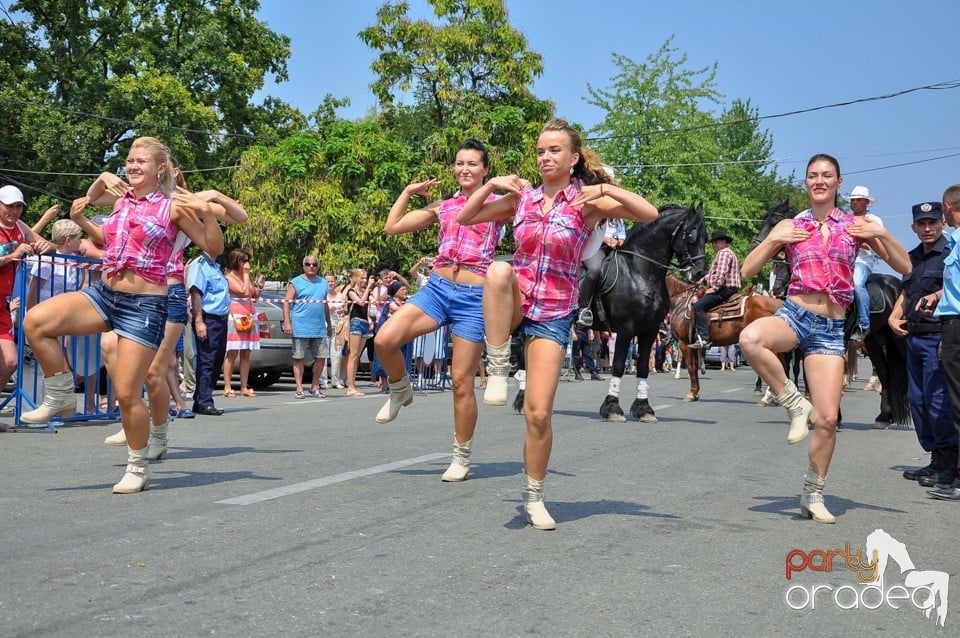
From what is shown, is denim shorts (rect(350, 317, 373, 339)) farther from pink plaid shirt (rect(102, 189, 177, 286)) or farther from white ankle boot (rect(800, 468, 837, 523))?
white ankle boot (rect(800, 468, 837, 523))

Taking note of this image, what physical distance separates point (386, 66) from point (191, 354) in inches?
958

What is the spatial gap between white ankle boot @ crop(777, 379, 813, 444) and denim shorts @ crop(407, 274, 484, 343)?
2.03 meters

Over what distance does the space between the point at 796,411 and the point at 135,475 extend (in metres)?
3.98

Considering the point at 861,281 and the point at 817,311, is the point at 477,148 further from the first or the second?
the point at 861,281

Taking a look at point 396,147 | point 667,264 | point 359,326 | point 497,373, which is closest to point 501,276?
point 497,373

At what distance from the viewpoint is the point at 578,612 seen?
4281 millimetres

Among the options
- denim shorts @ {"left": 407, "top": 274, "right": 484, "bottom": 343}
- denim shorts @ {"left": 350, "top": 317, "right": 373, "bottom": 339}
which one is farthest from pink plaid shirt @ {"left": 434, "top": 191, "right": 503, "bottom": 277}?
denim shorts @ {"left": 350, "top": 317, "right": 373, "bottom": 339}

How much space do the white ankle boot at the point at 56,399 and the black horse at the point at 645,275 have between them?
27.0ft

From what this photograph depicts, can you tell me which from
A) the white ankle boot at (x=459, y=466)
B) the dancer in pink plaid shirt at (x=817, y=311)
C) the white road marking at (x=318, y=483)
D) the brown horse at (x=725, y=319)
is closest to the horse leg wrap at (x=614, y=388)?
the brown horse at (x=725, y=319)

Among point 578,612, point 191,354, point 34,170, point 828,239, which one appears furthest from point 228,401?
point 34,170

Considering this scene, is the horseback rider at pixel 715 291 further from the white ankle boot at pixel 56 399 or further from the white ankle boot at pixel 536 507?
the white ankle boot at pixel 56 399

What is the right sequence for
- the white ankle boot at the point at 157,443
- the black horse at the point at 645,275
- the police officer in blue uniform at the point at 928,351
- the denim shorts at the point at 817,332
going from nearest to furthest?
the denim shorts at the point at 817,332, the white ankle boot at the point at 157,443, the police officer in blue uniform at the point at 928,351, the black horse at the point at 645,275

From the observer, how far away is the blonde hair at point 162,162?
23.0 feet

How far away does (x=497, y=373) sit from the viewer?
6039mm
